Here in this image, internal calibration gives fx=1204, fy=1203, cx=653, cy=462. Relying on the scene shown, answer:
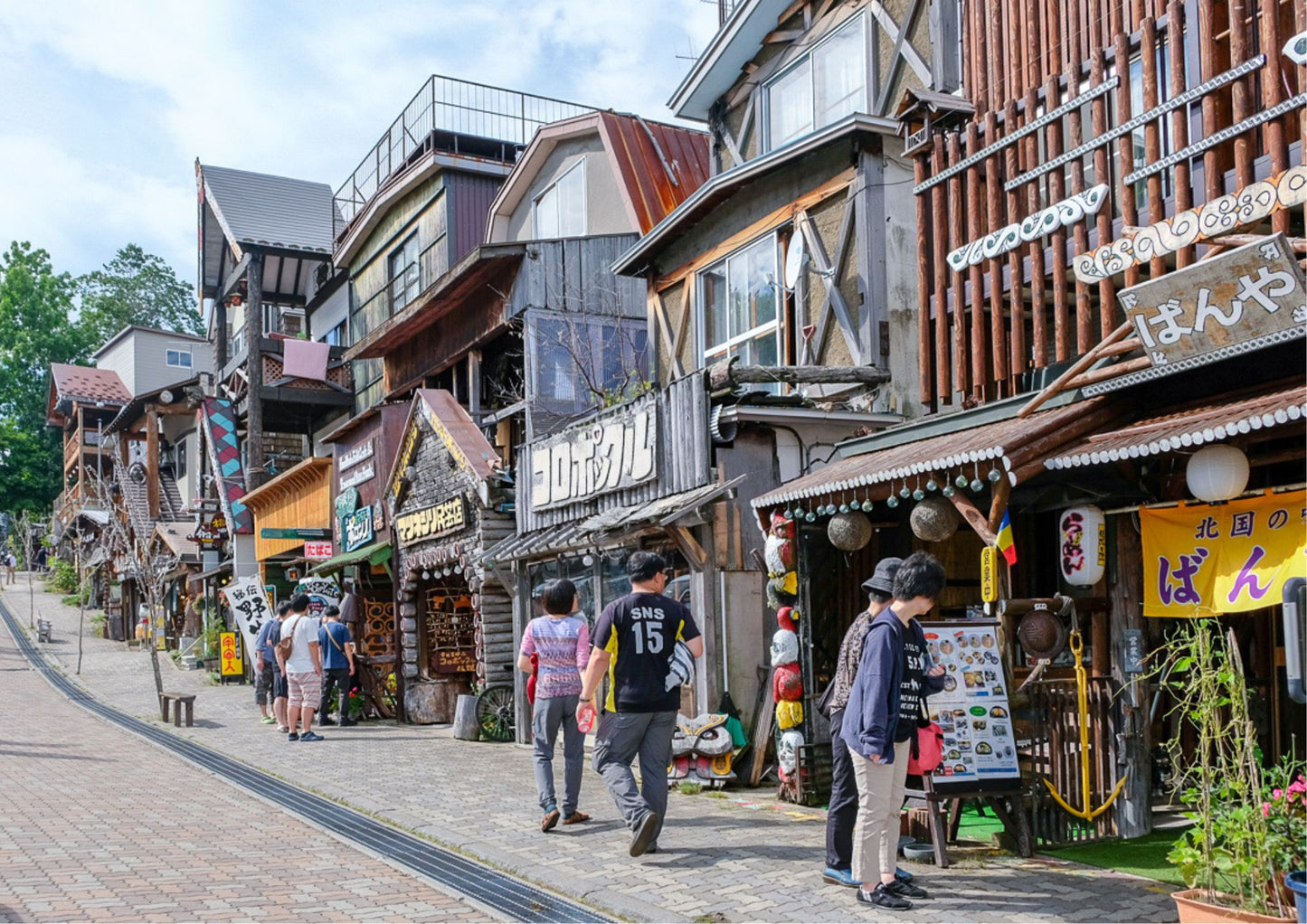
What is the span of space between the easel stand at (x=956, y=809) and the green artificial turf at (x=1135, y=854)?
1.02 feet

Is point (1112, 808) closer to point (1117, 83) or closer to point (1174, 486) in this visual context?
point (1174, 486)

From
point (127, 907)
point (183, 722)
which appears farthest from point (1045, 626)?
point (183, 722)

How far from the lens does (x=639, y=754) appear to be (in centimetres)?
839

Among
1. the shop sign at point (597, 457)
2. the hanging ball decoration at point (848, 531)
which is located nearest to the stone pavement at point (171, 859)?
the hanging ball decoration at point (848, 531)

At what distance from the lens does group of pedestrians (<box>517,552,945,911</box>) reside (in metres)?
6.66

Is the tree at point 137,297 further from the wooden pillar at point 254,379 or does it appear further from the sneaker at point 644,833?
the sneaker at point 644,833

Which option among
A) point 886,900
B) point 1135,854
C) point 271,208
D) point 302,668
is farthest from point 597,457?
point 271,208

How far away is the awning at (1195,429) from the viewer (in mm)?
7102

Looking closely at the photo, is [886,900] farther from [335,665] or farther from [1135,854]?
[335,665]

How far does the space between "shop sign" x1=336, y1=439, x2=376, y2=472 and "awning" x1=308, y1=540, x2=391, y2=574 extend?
5.78 ft

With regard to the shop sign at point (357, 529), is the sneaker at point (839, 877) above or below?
below

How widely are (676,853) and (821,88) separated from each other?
1047cm

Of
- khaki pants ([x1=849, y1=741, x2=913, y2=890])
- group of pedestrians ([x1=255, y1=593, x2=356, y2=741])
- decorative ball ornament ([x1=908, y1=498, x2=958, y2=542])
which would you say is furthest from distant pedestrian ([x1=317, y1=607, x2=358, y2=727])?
khaki pants ([x1=849, y1=741, x2=913, y2=890])

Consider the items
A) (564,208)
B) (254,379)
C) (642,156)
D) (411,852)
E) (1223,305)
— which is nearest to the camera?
(1223,305)
